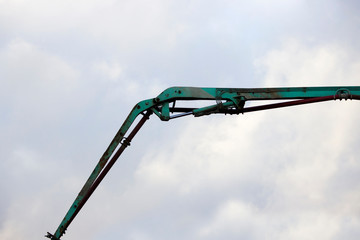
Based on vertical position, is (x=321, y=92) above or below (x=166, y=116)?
above

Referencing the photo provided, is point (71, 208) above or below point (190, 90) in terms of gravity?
below

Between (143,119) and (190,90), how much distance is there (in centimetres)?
187

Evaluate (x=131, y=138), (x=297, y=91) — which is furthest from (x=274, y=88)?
(x=131, y=138)

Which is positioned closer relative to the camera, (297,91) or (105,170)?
(297,91)

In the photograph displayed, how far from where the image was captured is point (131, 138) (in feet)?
68.0

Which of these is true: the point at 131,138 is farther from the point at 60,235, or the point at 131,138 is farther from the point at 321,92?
the point at 321,92

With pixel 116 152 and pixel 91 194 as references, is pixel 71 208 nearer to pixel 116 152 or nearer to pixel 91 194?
pixel 91 194

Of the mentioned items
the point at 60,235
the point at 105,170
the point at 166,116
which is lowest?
the point at 60,235

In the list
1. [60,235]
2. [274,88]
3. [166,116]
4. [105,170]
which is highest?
[274,88]

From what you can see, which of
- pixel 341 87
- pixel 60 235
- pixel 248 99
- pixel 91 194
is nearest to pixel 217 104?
pixel 248 99

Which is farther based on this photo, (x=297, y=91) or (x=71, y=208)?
(x=71, y=208)

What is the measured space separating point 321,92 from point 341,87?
571 millimetres

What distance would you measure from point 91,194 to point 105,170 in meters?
0.92

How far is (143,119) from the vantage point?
20.7 metres
